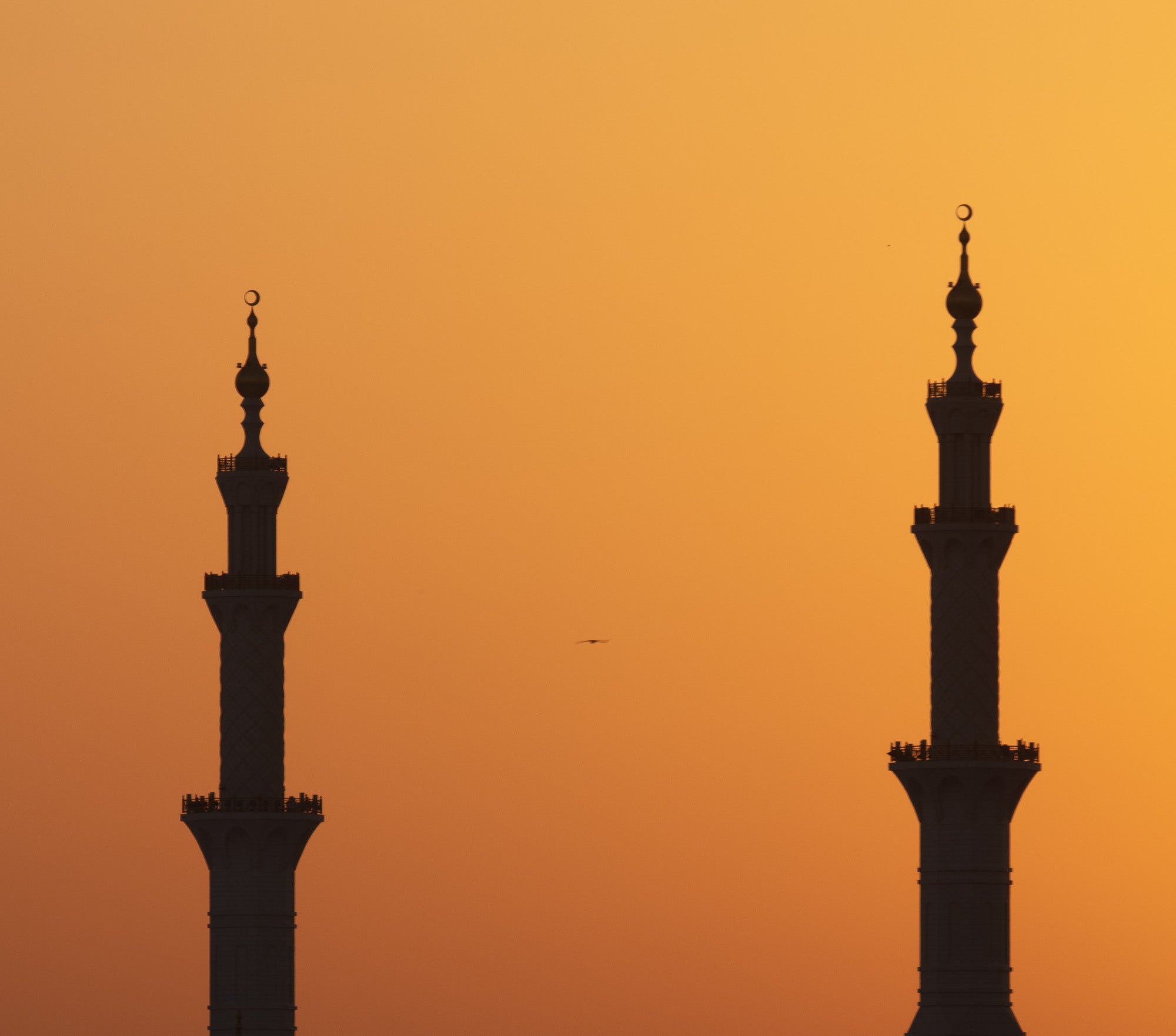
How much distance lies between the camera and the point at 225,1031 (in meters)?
195

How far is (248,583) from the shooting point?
197750mm

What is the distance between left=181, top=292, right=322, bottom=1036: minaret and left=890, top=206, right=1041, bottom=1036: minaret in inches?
973

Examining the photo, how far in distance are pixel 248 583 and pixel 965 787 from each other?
30.1 metres

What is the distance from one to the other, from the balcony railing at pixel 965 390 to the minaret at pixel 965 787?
170 inches

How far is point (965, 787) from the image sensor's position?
18912 centimetres

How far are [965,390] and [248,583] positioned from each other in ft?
96.7

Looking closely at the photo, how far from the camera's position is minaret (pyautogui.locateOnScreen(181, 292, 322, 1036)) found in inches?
7672

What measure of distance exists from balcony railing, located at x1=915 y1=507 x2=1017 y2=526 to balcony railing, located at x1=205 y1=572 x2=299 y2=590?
998 inches

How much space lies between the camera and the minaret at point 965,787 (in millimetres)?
189250

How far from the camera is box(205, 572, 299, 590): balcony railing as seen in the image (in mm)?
197750

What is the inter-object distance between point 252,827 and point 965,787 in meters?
28.2

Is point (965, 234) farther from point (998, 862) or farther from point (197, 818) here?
point (197, 818)

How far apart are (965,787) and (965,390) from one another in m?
15.9

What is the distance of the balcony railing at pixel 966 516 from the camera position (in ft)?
630
